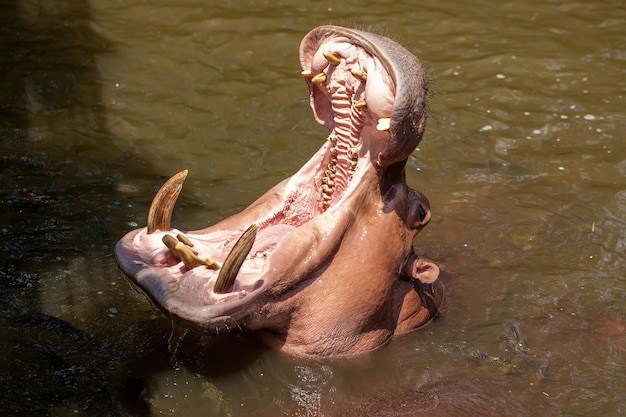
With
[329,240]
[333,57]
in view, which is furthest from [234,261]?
[333,57]

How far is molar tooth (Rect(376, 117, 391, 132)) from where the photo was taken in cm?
407

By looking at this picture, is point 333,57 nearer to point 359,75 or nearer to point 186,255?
point 359,75

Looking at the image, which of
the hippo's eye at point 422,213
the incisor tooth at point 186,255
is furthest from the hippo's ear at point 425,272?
the incisor tooth at point 186,255

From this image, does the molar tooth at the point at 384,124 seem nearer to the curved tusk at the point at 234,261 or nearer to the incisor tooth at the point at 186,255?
the curved tusk at the point at 234,261

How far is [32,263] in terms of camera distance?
536 cm

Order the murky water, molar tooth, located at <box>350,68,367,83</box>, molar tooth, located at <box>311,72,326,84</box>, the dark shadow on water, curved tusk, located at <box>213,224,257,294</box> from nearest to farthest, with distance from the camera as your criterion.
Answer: curved tusk, located at <box>213,224,257,294</box>
molar tooth, located at <box>350,68,367,83</box>
the dark shadow on water
the murky water
molar tooth, located at <box>311,72,326,84</box>

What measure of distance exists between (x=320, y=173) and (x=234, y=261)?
1033 mm

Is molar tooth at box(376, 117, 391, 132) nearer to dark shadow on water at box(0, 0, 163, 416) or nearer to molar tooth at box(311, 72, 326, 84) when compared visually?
molar tooth at box(311, 72, 326, 84)

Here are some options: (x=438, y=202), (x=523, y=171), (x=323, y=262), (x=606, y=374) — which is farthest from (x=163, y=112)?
(x=606, y=374)

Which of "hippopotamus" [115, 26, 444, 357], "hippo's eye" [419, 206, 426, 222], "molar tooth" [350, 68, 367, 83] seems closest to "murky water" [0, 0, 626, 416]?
"hippopotamus" [115, 26, 444, 357]

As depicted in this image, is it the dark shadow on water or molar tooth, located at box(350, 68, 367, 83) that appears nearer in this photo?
molar tooth, located at box(350, 68, 367, 83)

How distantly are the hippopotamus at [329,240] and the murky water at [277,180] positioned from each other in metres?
0.27

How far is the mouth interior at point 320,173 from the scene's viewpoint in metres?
4.10

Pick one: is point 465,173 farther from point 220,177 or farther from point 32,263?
point 32,263
